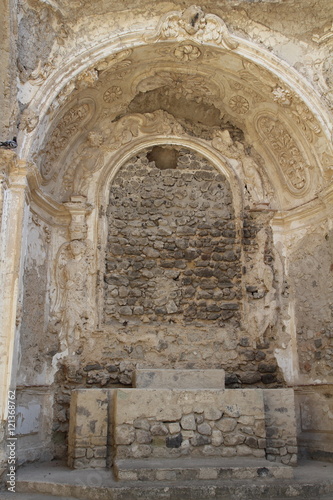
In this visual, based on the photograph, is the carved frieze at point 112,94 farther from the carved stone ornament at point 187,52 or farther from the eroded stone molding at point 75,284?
the eroded stone molding at point 75,284

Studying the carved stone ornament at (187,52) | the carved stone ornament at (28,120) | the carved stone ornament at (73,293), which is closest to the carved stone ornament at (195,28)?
the carved stone ornament at (187,52)

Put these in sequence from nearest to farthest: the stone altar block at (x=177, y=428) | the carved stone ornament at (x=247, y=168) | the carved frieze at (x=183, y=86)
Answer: the stone altar block at (x=177, y=428) → the carved frieze at (x=183, y=86) → the carved stone ornament at (x=247, y=168)

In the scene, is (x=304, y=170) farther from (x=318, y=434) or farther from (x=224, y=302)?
(x=318, y=434)

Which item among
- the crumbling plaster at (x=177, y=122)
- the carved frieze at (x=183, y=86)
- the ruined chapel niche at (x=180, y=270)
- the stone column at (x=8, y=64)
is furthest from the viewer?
the carved frieze at (x=183, y=86)

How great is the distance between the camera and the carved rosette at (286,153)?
22.4 ft

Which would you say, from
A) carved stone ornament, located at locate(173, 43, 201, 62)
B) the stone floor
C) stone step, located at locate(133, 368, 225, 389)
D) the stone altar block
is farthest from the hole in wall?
the stone floor

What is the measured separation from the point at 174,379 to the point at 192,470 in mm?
1183

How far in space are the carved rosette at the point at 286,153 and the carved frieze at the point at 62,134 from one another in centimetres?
237

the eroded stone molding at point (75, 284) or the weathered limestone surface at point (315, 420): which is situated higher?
the eroded stone molding at point (75, 284)

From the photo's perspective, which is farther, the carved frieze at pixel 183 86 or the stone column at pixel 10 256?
the carved frieze at pixel 183 86

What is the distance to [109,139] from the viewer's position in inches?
282

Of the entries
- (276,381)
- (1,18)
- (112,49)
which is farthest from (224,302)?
(1,18)

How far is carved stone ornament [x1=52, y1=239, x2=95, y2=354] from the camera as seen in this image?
253 inches

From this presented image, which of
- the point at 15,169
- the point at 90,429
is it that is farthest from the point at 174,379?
the point at 15,169
